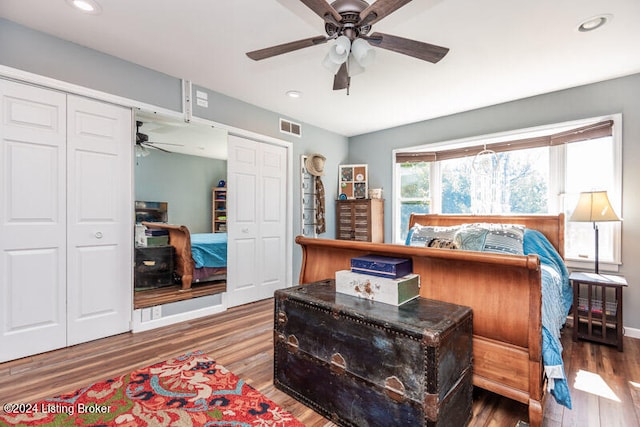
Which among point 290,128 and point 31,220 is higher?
point 290,128

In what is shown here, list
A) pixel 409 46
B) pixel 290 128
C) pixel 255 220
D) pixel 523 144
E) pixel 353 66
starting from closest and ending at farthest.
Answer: pixel 409 46 < pixel 353 66 < pixel 523 144 < pixel 255 220 < pixel 290 128

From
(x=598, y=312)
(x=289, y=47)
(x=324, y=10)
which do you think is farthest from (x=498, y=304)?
(x=598, y=312)

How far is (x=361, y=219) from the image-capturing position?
466 centimetres

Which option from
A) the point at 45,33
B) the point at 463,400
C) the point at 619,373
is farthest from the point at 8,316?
the point at 619,373

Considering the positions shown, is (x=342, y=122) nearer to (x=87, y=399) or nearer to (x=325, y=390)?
(x=325, y=390)

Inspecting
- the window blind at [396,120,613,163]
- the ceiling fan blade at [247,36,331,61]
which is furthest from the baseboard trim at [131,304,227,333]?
the window blind at [396,120,613,163]

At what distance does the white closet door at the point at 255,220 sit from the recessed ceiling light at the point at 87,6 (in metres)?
1.72

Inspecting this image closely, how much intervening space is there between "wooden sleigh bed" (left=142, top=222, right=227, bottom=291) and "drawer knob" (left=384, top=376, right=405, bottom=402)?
8.59 ft

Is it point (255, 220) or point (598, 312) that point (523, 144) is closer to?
point (598, 312)

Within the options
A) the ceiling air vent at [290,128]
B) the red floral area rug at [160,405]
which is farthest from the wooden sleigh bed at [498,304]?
the ceiling air vent at [290,128]

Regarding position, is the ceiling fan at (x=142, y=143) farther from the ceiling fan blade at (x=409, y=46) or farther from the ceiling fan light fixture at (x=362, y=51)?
the ceiling fan blade at (x=409, y=46)

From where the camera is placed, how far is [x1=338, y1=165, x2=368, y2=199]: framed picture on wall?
4.94 m

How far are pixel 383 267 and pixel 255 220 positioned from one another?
2539 mm

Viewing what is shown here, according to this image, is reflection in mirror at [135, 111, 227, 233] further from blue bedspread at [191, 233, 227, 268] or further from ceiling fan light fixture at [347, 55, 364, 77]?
ceiling fan light fixture at [347, 55, 364, 77]
